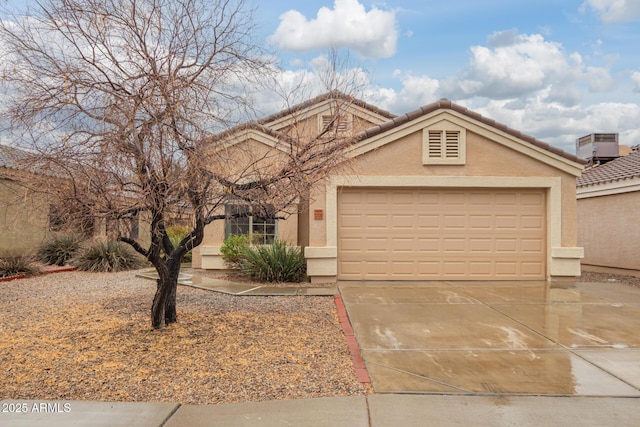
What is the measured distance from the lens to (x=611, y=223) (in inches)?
534

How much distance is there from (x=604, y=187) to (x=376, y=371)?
39.9ft

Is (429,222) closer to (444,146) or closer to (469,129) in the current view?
(444,146)

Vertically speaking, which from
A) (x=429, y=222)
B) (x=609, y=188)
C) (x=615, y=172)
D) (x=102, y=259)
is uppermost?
(x=615, y=172)

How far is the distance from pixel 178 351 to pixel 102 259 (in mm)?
9456

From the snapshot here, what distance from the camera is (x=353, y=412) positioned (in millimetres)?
3926

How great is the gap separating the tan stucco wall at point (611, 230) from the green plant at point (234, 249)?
10.8m

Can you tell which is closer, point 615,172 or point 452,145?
point 452,145

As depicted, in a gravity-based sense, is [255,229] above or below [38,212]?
below

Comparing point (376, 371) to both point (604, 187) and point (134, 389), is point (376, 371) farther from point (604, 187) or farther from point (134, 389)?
point (604, 187)

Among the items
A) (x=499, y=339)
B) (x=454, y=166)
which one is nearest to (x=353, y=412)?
(x=499, y=339)

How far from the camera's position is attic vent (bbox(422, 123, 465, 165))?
11.0 meters

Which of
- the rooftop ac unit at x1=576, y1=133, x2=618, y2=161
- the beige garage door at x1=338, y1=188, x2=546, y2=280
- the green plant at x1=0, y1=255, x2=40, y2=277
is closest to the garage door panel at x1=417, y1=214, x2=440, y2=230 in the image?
the beige garage door at x1=338, y1=188, x2=546, y2=280

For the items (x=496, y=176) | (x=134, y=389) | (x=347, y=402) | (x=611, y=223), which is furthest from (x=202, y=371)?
(x=611, y=223)

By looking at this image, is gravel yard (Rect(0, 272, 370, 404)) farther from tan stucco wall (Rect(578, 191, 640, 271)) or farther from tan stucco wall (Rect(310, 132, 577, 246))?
tan stucco wall (Rect(578, 191, 640, 271))
